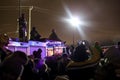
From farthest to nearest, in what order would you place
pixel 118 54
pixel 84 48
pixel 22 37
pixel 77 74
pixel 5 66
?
pixel 22 37, pixel 84 48, pixel 77 74, pixel 118 54, pixel 5 66

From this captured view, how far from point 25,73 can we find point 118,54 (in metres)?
1.87

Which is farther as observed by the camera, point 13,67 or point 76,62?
point 76,62

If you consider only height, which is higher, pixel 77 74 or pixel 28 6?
pixel 28 6

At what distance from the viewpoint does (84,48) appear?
7.43 metres

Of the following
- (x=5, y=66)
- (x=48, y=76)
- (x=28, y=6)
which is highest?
(x=28, y=6)

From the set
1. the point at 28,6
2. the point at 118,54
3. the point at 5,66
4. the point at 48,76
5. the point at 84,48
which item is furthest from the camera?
the point at 28,6

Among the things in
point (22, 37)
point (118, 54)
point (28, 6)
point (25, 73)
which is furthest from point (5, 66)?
point (28, 6)

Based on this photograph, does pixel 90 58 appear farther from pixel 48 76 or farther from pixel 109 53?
pixel 48 76

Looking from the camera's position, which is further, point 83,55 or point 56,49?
point 56,49

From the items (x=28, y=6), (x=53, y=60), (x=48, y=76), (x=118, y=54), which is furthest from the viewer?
(x=28, y=6)

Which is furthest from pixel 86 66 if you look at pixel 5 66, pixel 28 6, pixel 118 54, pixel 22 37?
pixel 28 6

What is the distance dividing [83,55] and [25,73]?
4.49 ft

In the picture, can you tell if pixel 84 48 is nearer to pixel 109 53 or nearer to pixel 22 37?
pixel 109 53

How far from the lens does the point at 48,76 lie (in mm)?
13094
